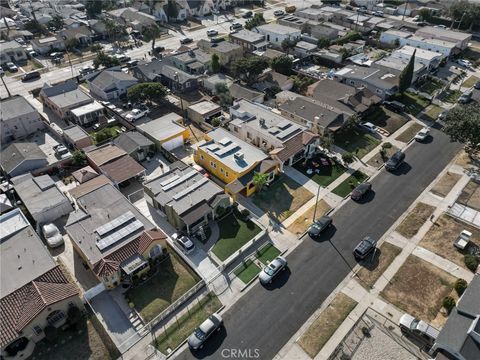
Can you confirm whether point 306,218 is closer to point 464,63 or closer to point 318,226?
point 318,226

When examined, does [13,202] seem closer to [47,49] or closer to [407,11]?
[47,49]

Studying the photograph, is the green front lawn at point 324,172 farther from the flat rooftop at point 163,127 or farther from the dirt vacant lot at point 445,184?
the flat rooftop at point 163,127

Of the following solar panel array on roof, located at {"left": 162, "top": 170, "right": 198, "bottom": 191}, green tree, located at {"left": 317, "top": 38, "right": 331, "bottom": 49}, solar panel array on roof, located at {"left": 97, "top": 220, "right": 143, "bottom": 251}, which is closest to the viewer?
solar panel array on roof, located at {"left": 97, "top": 220, "right": 143, "bottom": 251}

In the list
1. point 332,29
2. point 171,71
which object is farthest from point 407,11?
point 171,71

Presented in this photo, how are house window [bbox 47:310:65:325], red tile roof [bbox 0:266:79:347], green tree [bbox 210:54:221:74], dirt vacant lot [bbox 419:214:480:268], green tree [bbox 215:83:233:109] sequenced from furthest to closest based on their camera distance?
green tree [bbox 210:54:221:74] → green tree [bbox 215:83:233:109] → dirt vacant lot [bbox 419:214:480:268] → house window [bbox 47:310:65:325] → red tile roof [bbox 0:266:79:347]

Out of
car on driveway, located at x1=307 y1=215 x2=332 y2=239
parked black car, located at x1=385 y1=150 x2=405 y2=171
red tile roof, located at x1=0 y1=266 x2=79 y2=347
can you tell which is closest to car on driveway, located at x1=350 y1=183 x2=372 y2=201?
parked black car, located at x1=385 y1=150 x2=405 y2=171

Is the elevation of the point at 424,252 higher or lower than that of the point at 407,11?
lower

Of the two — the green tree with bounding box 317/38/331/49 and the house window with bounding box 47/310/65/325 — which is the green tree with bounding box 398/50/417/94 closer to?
the green tree with bounding box 317/38/331/49
